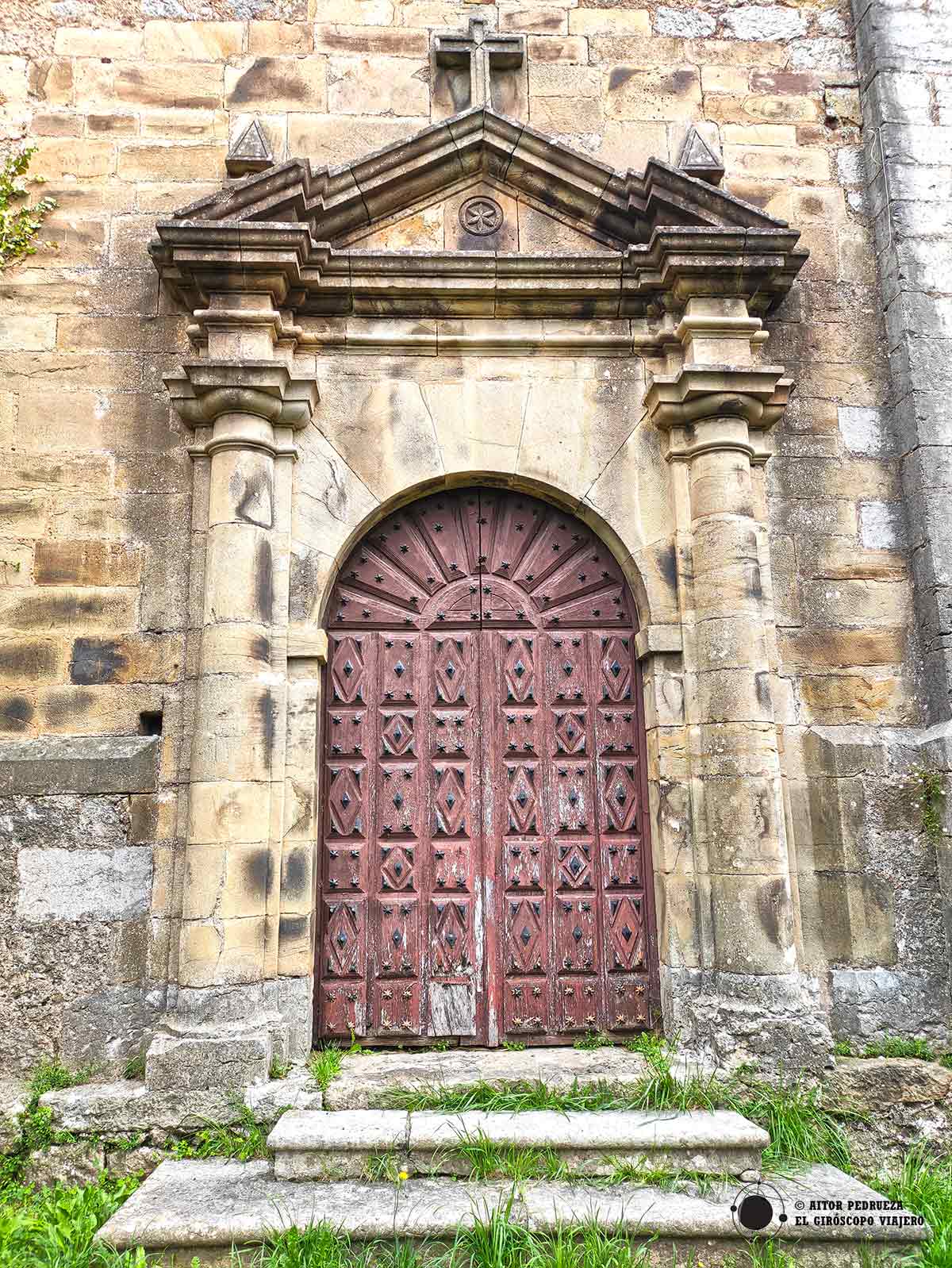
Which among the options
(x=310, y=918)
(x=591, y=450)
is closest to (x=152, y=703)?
(x=310, y=918)

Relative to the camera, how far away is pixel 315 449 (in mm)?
4340

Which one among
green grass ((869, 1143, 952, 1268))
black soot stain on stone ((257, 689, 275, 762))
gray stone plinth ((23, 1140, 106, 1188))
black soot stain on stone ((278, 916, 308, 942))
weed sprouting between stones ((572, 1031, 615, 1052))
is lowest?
green grass ((869, 1143, 952, 1268))

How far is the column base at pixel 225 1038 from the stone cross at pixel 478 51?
443 centimetres

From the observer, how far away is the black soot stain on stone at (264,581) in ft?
13.2

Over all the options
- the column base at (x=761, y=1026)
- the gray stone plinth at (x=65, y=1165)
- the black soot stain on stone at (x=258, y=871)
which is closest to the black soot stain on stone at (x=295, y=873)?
the black soot stain on stone at (x=258, y=871)

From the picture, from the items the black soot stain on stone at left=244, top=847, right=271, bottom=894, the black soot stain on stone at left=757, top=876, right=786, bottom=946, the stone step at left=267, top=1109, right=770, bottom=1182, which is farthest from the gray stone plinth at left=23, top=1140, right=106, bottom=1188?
the black soot stain on stone at left=757, top=876, right=786, bottom=946

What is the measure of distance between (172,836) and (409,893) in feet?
3.51

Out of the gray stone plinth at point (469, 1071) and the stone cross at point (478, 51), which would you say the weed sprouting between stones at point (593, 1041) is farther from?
the stone cross at point (478, 51)

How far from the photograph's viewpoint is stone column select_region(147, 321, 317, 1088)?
3619mm

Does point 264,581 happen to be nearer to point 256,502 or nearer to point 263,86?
point 256,502

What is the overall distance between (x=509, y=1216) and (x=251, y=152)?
183 inches

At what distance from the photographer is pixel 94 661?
13.9 ft

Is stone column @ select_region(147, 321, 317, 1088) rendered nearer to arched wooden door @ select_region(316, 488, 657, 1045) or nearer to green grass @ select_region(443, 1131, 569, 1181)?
arched wooden door @ select_region(316, 488, 657, 1045)

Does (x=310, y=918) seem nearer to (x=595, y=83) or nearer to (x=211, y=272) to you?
(x=211, y=272)
